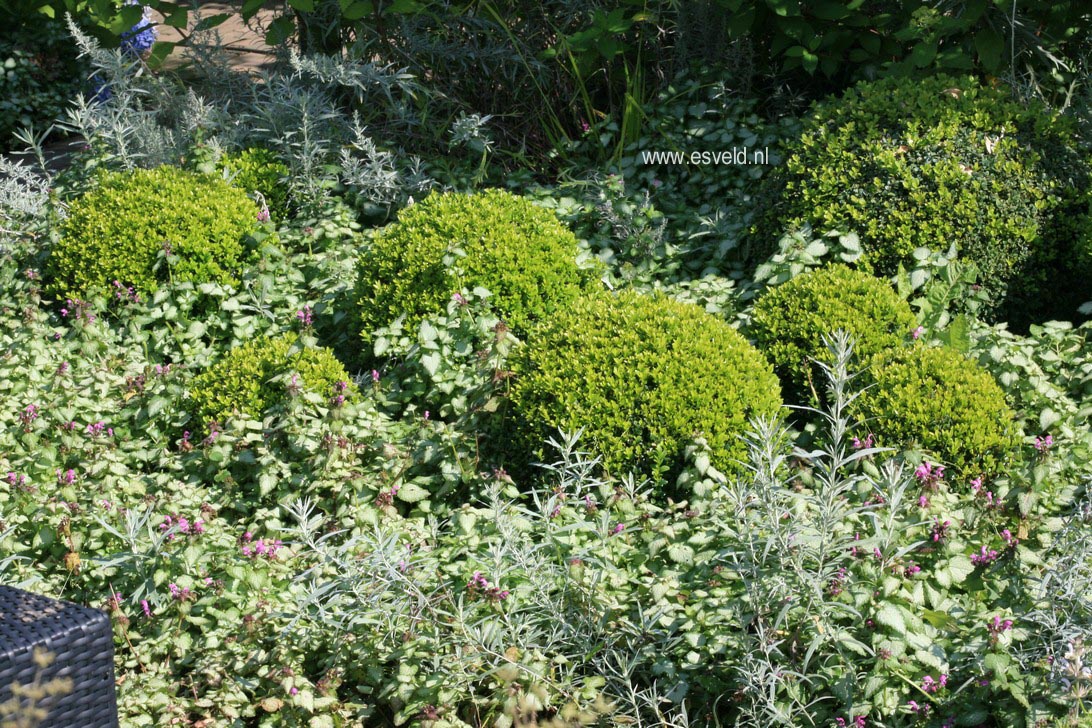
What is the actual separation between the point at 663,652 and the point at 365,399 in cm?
177

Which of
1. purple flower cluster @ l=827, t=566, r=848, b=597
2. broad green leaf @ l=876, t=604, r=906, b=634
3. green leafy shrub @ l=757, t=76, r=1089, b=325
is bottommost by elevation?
broad green leaf @ l=876, t=604, r=906, b=634

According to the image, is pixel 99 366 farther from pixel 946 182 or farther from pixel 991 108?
pixel 991 108

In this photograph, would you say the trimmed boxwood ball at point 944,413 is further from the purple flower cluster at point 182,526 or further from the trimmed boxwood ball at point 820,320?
the purple flower cluster at point 182,526

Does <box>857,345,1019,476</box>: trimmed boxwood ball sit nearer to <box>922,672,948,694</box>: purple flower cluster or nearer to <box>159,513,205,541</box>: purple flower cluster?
<box>922,672,948,694</box>: purple flower cluster

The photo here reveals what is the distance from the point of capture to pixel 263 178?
211 inches

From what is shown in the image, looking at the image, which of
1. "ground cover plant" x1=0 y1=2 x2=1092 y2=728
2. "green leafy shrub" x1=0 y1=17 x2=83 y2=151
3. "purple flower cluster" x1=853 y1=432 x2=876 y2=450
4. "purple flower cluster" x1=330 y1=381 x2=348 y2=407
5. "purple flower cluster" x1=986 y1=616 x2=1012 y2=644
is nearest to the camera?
"purple flower cluster" x1=986 y1=616 x2=1012 y2=644

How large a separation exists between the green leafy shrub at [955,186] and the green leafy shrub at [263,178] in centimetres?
245

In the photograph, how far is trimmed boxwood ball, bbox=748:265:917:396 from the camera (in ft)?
12.1

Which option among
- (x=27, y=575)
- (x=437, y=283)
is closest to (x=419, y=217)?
(x=437, y=283)

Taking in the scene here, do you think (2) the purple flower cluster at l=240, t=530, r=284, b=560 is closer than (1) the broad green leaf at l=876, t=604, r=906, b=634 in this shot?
No

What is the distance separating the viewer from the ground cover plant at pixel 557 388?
2.51 metres

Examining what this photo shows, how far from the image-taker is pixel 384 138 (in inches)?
229

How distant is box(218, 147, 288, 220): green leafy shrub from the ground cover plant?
18mm

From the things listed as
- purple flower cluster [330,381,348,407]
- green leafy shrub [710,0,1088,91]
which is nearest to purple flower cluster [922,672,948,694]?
purple flower cluster [330,381,348,407]
